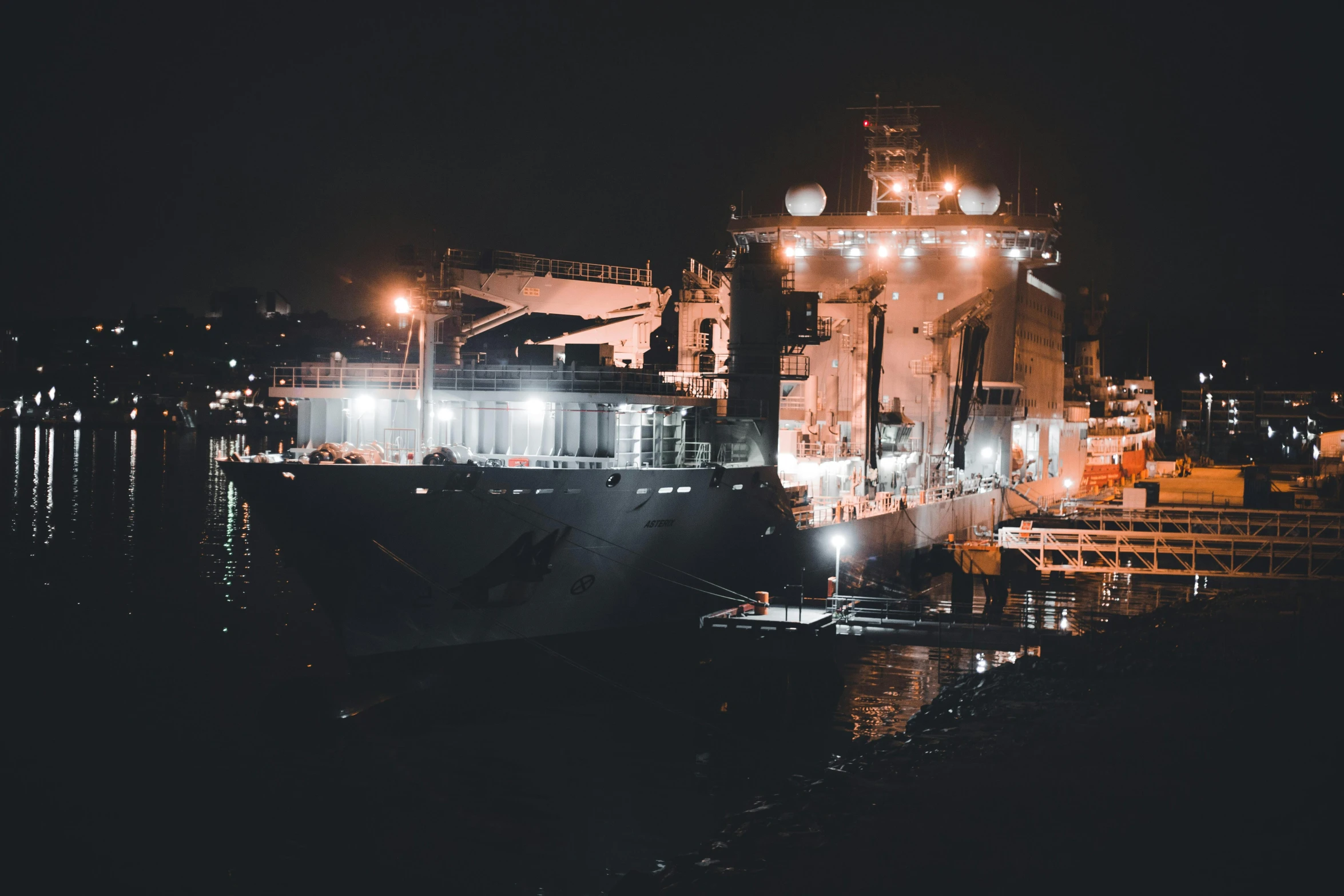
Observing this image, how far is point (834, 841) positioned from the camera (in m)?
12.4

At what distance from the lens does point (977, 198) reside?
35000 millimetres

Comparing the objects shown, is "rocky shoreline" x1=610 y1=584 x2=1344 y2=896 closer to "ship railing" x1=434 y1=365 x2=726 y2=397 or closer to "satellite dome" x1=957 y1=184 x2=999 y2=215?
"ship railing" x1=434 y1=365 x2=726 y2=397

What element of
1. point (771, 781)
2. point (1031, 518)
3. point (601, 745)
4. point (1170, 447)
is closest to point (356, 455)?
point (601, 745)

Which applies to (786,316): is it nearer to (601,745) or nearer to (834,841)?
(601,745)

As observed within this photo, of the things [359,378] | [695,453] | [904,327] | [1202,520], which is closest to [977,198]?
[904,327]

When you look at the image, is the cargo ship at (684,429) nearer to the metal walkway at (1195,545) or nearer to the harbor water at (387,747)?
the harbor water at (387,747)

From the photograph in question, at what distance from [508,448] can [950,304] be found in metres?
16.5

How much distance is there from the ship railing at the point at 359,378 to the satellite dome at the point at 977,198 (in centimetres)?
2029

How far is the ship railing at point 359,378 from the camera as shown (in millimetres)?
21703

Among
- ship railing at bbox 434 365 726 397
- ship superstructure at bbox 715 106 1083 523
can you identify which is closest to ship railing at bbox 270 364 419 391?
ship railing at bbox 434 365 726 397

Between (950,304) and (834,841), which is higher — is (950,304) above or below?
above

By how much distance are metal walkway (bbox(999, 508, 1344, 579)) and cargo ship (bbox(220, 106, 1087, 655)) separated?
12.0ft

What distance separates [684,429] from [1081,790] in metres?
11.4

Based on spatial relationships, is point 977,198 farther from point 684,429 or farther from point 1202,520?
point 684,429
